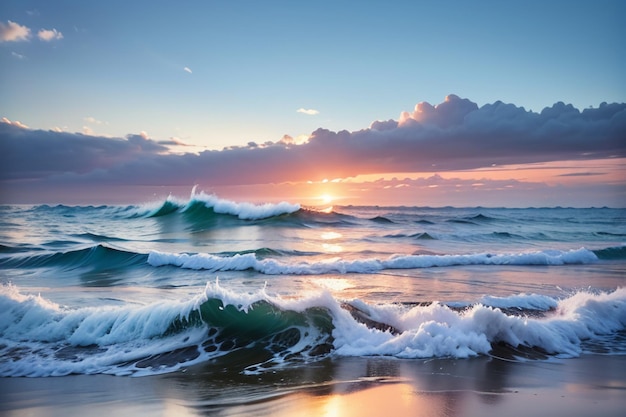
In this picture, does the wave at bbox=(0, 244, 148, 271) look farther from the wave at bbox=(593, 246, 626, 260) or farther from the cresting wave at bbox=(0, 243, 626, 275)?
the wave at bbox=(593, 246, 626, 260)

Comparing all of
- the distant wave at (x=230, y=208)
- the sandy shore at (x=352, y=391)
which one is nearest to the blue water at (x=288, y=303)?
the sandy shore at (x=352, y=391)

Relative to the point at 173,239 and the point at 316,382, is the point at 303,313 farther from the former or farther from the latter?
the point at 173,239

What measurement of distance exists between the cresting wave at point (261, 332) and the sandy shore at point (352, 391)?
345 mm

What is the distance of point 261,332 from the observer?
661 cm

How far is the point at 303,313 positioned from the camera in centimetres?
684

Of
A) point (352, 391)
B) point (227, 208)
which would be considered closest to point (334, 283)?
point (352, 391)

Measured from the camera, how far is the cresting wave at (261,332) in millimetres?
5812

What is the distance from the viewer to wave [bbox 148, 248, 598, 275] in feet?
43.3

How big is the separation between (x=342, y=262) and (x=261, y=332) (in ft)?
23.6

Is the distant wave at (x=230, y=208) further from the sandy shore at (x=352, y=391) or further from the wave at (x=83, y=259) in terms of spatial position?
the sandy shore at (x=352, y=391)

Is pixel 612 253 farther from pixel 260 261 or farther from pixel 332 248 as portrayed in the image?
pixel 260 261

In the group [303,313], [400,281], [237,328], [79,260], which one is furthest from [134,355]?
[79,260]

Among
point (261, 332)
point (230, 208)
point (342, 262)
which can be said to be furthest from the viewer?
point (230, 208)

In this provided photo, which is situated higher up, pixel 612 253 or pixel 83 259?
pixel 83 259
